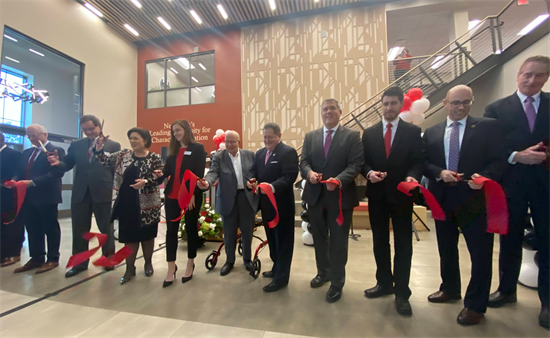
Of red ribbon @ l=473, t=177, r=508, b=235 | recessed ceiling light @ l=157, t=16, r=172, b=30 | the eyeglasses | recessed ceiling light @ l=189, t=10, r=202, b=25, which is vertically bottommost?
red ribbon @ l=473, t=177, r=508, b=235

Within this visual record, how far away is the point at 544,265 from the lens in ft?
5.69

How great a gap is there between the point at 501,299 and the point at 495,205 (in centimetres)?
95

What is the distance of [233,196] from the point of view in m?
2.72

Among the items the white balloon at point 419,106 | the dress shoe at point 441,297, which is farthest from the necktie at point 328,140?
the white balloon at point 419,106

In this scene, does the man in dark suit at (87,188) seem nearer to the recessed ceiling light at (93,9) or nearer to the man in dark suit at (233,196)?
the man in dark suit at (233,196)

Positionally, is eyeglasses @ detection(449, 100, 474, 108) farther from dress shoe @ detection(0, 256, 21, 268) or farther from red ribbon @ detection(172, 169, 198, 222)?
dress shoe @ detection(0, 256, 21, 268)

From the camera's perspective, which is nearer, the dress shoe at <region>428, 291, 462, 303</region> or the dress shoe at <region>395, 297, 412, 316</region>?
the dress shoe at <region>395, 297, 412, 316</region>

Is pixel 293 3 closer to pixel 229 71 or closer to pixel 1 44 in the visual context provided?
pixel 229 71

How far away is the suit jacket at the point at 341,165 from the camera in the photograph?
202cm

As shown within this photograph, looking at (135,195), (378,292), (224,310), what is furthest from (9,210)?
(378,292)

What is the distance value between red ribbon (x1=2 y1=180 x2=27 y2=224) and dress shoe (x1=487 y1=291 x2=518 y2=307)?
189 inches

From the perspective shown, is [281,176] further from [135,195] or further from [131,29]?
[131,29]

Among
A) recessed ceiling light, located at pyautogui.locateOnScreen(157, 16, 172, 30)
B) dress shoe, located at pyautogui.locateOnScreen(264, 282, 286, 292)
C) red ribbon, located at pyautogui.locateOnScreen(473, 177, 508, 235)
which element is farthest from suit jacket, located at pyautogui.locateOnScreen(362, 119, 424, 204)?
recessed ceiling light, located at pyautogui.locateOnScreen(157, 16, 172, 30)

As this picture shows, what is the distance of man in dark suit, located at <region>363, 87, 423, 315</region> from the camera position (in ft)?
6.17
